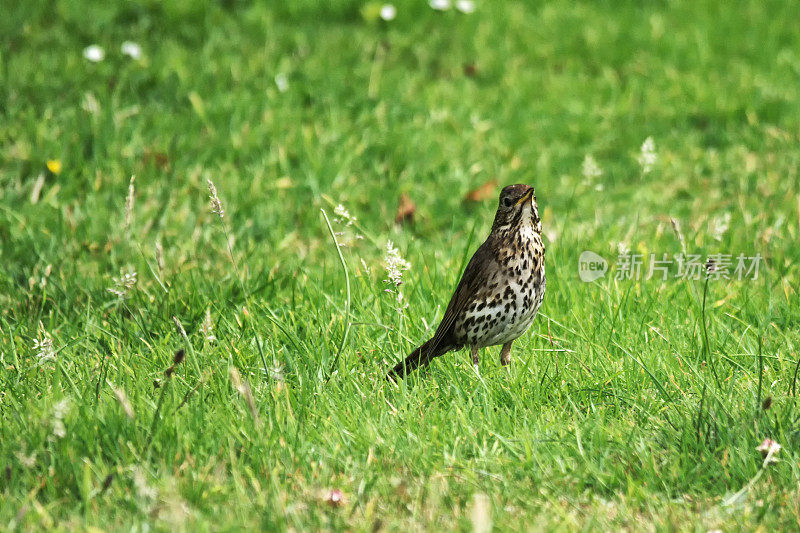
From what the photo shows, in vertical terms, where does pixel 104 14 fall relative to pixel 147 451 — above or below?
above

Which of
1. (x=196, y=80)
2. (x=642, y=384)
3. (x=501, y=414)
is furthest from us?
(x=196, y=80)

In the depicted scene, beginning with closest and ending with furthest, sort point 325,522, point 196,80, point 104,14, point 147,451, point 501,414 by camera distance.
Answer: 1. point 325,522
2. point 147,451
3. point 501,414
4. point 196,80
5. point 104,14

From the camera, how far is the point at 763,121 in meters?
7.83

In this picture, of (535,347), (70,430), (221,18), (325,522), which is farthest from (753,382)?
(221,18)

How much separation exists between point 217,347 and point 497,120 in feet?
13.6

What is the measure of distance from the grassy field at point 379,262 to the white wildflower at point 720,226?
0.08 metres

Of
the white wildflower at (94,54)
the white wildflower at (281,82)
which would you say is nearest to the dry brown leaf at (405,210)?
the white wildflower at (281,82)

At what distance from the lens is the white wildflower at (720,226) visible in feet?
15.2

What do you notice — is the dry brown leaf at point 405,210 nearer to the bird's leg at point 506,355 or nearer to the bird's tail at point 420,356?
the bird's leg at point 506,355

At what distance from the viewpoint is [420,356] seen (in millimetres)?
3871

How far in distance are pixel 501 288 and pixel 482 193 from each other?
286 centimetres

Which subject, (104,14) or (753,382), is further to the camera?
(104,14)

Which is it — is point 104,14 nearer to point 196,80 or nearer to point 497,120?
point 196,80

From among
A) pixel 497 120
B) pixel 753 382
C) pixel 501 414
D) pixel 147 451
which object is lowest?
pixel 147 451
